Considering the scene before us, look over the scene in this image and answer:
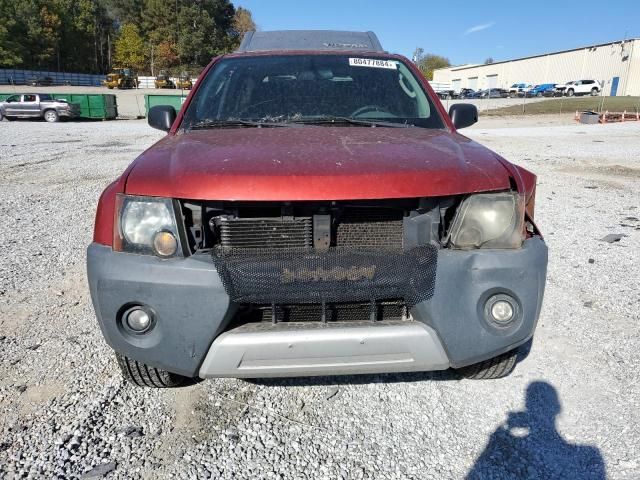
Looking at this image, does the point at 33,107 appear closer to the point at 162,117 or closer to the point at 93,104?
the point at 93,104

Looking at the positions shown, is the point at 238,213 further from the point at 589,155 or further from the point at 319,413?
the point at 589,155

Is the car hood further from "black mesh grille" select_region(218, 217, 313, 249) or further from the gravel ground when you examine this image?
the gravel ground

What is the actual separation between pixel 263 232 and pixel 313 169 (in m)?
0.37

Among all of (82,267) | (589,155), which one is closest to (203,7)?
(589,155)

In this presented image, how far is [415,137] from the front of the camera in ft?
8.48

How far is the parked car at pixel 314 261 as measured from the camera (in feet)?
6.37

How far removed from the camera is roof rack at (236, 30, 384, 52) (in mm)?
3807

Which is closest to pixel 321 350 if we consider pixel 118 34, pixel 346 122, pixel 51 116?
pixel 346 122

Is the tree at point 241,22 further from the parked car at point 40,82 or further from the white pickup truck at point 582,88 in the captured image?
the white pickup truck at point 582,88

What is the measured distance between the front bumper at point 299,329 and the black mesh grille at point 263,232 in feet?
0.53

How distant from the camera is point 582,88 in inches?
2223

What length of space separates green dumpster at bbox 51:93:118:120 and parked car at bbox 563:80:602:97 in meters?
50.4

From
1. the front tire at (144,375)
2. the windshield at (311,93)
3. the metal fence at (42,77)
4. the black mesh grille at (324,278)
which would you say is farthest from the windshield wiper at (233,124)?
the metal fence at (42,77)

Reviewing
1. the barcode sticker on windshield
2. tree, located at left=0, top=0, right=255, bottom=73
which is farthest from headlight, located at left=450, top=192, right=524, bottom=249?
tree, located at left=0, top=0, right=255, bottom=73
